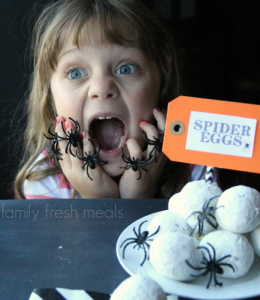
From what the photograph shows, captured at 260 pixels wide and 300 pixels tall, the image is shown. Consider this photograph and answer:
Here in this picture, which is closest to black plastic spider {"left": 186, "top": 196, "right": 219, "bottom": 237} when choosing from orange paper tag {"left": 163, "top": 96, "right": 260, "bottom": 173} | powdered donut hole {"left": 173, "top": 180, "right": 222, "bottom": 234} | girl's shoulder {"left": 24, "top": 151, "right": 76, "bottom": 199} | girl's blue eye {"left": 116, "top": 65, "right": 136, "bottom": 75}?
powdered donut hole {"left": 173, "top": 180, "right": 222, "bottom": 234}

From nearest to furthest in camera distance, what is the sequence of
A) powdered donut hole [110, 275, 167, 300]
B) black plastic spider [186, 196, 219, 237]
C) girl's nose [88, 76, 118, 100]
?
1. powdered donut hole [110, 275, 167, 300]
2. black plastic spider [186, 196, 219, 237]
3. girl's nose [88, 76, 118, 100]

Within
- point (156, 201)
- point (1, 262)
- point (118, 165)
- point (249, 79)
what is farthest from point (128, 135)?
point (1, 262)

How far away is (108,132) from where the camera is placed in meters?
1.09

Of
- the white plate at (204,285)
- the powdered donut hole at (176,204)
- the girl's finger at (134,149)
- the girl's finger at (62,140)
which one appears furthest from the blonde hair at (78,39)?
the white plate at (204,285)

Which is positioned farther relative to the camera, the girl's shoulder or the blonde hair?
the girl's shoulder

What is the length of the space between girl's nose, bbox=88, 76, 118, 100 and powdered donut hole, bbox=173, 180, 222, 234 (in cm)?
55

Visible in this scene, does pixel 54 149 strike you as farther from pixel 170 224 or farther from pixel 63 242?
pixel 170 224

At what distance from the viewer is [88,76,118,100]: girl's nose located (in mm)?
968

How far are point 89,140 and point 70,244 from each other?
482 mm

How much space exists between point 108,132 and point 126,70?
0.72 ft

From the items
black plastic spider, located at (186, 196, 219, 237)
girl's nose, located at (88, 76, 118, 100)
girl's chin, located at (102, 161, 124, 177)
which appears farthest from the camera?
girl's chin, located at (102, 161, 124, 177)

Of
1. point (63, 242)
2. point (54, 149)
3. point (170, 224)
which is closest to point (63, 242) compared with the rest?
point (63, 242)

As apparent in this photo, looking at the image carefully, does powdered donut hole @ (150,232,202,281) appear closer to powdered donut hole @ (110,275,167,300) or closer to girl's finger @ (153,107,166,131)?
powdered donut hole @ (110,275,167,300)

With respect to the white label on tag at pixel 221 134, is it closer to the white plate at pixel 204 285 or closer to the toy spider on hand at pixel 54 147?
the white plate at pixel 204 285
